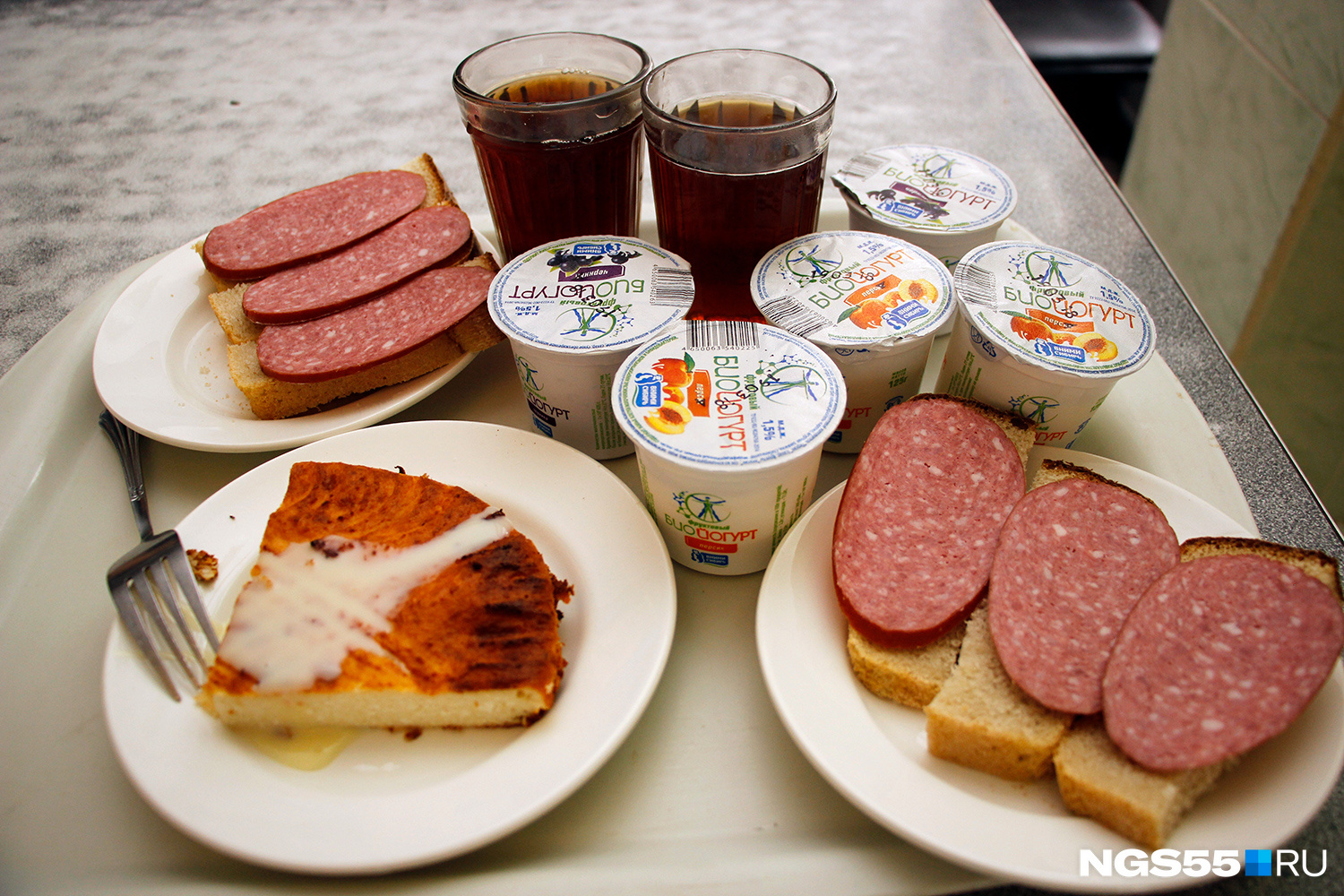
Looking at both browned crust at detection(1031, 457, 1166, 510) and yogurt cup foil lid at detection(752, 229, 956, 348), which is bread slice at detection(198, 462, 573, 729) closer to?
yogurt cup foil lid at detection(752, 229, 956, 348)

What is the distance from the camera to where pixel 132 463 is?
1.35 metres

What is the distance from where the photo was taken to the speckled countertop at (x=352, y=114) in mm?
1922

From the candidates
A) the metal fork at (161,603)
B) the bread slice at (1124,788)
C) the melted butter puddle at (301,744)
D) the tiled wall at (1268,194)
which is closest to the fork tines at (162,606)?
the metal fork at (161,603)

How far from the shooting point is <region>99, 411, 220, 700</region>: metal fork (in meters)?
1.05

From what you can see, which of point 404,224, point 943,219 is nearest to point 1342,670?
point 943,219

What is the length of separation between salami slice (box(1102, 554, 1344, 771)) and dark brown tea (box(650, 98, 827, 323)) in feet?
2.65

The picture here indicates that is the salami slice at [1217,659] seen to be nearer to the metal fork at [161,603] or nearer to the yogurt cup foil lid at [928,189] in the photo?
the yogurt cup foil lid at [928,189]

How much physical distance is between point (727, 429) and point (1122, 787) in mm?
615

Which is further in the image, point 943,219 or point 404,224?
point 404,224

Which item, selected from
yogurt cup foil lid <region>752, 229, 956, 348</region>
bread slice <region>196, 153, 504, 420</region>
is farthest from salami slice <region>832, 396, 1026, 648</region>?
bread slice <region>196, 153, 504, 420</region>

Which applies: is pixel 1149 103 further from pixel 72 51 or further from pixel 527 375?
pixel 72 51

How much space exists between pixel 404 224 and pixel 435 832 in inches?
47.0

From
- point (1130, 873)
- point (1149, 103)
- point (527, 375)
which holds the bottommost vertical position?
point (1149, 103)

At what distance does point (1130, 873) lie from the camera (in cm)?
84
